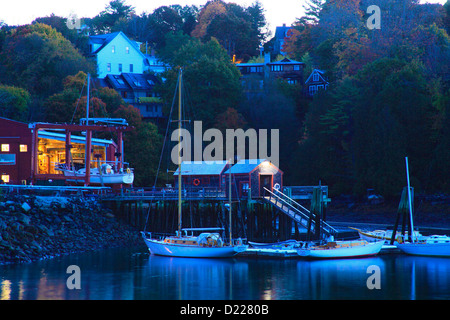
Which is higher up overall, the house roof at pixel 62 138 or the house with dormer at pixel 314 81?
the house with dormer at pixel 314 81

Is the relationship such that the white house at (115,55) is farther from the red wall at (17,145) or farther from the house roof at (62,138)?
the red wall at (17,145)

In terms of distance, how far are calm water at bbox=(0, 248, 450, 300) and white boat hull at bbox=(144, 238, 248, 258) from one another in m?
0.63

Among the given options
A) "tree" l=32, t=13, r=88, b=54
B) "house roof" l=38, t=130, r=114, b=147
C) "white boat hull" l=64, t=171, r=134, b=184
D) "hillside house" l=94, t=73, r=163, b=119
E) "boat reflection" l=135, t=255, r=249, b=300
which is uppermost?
"tree" l=32, t=13, r=88, b=54

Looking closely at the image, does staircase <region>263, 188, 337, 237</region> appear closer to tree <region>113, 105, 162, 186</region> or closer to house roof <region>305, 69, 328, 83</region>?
tree <region>113, 105, 162, 186</region>

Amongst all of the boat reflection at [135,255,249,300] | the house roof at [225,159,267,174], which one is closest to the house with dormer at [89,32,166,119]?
the house roof at [225,159,267,174]

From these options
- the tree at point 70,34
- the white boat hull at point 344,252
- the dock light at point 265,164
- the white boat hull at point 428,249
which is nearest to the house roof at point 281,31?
the tree at point 70,34

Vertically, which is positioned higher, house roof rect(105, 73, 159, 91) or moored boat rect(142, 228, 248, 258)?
house roof rect(105, 73, 159, 91)

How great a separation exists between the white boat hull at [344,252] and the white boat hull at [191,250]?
4333 millimetres

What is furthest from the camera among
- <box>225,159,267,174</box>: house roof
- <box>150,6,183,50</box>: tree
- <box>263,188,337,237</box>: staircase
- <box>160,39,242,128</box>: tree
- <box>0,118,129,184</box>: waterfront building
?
<box>150,6,183,50</box>: tree

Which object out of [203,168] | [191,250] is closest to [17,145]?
[203,168]

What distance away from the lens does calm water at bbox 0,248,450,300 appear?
1368 inches

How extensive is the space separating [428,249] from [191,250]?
16.3 metres

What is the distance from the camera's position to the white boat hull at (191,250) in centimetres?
4575
